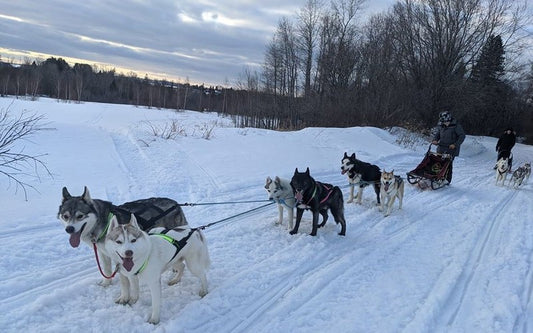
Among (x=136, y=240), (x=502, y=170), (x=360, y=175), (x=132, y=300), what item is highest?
(x=502, y=170)

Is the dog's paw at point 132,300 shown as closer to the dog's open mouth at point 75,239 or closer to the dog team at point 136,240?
the dog team at point 136,240

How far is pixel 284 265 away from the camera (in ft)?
15.7

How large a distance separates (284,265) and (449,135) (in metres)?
8.50

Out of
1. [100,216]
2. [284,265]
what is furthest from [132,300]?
[284,265]

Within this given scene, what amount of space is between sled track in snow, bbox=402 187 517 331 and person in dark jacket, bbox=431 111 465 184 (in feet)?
16.2

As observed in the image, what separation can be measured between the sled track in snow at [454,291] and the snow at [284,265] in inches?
0.6

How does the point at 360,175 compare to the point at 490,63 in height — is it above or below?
below

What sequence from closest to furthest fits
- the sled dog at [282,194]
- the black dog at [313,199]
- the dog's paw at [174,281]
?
the dog's paw at [174,281] → the black dog at [313,199] → the sled dog at [282,194]

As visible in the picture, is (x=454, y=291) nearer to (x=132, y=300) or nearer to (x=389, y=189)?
(x=389, y=189)

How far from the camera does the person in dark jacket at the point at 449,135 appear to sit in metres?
10.9

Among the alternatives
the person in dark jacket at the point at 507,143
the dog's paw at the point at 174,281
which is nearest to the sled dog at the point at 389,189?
the dog's paw at the point at 174,281

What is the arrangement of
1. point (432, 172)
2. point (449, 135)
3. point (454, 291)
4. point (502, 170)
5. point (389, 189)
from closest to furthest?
point (454, 291)
point (389, 189)
point (432, 172)
point (449, 135)
point (502, 170)

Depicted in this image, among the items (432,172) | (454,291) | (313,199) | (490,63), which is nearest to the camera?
(454,291)

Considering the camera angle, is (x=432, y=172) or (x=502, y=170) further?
(x=502, y=170)
